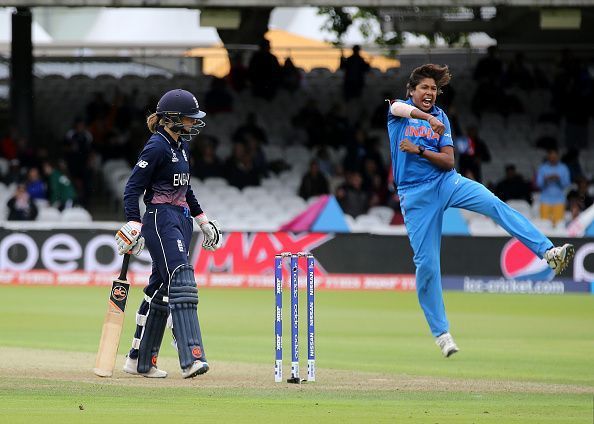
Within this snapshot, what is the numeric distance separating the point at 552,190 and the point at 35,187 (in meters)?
9.43

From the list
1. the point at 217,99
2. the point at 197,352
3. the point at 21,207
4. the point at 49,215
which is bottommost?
the point at 197,352

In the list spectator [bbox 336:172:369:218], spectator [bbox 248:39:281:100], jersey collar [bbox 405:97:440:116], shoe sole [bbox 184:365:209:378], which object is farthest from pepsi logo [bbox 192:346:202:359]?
spectator [bbox 248:39:281:100]

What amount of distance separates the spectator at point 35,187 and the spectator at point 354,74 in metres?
7.34

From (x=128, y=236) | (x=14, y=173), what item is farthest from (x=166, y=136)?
(x=14, y=173)

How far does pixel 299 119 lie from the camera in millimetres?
26672

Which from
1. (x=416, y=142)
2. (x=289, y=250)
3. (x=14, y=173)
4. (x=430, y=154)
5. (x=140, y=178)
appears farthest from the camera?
(x=14, y=173)

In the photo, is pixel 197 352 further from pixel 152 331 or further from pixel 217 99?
pixel 217 99

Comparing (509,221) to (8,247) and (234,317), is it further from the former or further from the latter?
(8,247)

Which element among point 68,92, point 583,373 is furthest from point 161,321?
point 68,92

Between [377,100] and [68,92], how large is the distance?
23.4 feet

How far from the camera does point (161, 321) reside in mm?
9203

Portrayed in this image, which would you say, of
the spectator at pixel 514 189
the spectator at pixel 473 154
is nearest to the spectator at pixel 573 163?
the spectator at pixel 514 189

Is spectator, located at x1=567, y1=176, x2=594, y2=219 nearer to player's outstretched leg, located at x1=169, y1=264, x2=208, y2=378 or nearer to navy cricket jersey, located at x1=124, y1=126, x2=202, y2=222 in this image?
navy cricket jersey, located at x1=124, y1=126, x2=202, y2=222

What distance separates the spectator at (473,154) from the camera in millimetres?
22891
